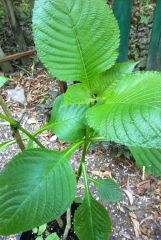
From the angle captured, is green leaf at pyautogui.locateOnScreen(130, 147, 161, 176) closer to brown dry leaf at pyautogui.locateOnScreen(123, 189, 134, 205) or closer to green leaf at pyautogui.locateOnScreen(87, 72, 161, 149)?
green leaf at pyautogui.locateOnScreen(87, 72, 161, 149)

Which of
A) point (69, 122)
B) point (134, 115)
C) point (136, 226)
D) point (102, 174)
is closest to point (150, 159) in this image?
point (69, 122)

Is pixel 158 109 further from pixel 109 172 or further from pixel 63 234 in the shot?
pixel 109 172

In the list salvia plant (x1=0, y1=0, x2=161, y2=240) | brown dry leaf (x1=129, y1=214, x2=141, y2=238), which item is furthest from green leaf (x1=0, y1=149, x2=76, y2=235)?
brown dry leaf (x1=129, y1=214, x2=141, y2=238)

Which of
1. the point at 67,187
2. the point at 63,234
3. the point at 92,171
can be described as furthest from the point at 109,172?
the point at 67,187

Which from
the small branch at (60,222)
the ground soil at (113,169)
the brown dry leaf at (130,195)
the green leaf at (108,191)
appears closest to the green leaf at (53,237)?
the small branch at (60,222)

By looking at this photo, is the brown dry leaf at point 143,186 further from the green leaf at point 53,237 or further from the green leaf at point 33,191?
the green leaf at point 33,191

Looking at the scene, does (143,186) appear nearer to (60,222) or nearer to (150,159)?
(60,222)
